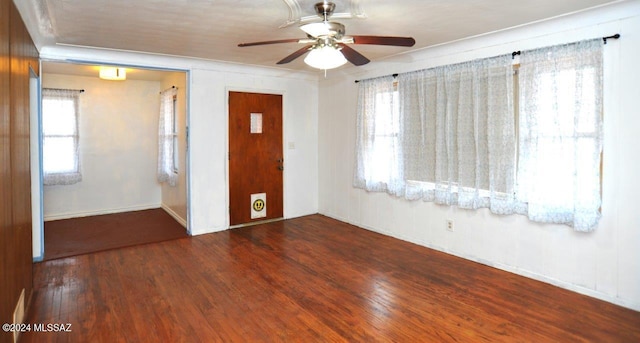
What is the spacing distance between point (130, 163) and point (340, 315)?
5367 mm

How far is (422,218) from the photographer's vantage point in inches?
177

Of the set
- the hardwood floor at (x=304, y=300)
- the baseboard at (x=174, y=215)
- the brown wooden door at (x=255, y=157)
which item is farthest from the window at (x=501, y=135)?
the baseboard at (x=174, y=215)

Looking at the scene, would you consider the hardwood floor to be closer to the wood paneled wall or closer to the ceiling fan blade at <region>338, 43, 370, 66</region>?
the wood paneled wall

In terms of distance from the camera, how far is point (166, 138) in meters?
6.02

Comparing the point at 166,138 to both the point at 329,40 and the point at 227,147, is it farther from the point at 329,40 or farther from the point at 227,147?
the point at 329,40

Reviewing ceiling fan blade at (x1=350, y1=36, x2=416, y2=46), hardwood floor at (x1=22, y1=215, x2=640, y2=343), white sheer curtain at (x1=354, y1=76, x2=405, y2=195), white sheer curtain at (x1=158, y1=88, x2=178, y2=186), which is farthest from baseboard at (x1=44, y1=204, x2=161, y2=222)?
ceiling fan blade at (x1=350, y1=36, x2=416, y2=46)

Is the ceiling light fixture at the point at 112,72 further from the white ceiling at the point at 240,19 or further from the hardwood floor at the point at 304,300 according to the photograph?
the hardwood floor at the point at 304,300

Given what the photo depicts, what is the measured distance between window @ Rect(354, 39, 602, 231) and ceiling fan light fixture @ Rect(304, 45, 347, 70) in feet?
5.72

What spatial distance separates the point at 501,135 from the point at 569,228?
101 centimetres

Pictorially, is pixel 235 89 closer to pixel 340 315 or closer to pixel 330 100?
pixel 330 100

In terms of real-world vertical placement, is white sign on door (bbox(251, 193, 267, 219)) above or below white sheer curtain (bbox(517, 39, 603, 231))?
below

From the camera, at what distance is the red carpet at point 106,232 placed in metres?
4.48

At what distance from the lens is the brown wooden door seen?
5396 millimetres

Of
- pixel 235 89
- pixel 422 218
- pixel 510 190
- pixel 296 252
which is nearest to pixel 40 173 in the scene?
pixel 235 89
